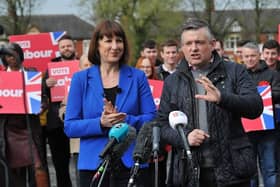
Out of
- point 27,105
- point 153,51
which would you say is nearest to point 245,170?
point 27,105

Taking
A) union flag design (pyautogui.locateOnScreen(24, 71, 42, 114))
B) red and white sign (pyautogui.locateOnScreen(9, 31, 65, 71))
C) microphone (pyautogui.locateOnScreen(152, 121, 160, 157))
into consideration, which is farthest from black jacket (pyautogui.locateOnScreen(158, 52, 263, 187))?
red and white sign (pyautogui.locateOnScreen(9, 31, 65, 71))

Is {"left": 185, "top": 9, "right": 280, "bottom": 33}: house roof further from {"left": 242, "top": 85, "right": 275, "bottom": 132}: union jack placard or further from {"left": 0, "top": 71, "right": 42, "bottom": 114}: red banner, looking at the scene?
{"left": 0, "top": 71, "right": 42, "bottom": 114}: red banner

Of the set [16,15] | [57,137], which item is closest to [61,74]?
[57,137]

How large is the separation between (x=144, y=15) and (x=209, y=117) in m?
56.7

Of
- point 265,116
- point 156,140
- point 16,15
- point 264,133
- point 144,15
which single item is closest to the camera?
point 156,140

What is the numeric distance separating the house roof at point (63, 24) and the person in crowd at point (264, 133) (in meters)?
87.0

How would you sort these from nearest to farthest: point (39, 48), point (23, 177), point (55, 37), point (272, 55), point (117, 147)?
point (117, 147) < point (23, 177) < point (272, 55) < point (39, 48) < point (55, 37)

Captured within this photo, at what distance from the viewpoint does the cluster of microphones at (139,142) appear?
13.9 feet

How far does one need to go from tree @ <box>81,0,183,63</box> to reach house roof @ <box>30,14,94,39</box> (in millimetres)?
33826

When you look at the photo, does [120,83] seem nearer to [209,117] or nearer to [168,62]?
[209,117]

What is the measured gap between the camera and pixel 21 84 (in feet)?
24.9

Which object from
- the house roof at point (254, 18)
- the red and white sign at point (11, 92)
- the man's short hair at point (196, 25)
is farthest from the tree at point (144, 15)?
the man's short hair at point (196, 25)

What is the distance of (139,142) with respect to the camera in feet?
14.7

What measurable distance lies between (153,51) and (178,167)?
5838mm
